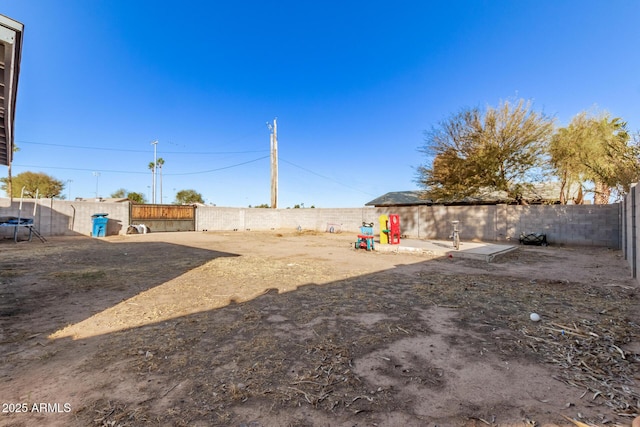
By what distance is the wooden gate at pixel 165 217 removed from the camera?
18.0m

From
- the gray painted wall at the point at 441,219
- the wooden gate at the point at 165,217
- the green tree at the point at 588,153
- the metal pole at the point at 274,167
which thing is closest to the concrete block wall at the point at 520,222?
the gray painted wall at the point at 441,219

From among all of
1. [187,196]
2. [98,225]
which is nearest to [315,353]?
[98,225]

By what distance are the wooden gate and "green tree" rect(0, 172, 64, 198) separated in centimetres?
2356

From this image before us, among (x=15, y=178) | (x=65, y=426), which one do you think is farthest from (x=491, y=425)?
(x=15, y=178)

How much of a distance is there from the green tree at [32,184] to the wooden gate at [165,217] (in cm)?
2356

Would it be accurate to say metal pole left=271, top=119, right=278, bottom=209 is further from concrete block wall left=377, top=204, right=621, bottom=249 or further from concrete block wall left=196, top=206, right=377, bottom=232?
concrete block wall left=377, top=204, right=621, bottom=249

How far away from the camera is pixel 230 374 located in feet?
7.29

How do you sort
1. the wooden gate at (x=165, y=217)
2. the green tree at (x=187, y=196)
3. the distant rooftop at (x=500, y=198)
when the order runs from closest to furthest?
the distant rooftop at (x=500, y=198) < the wooden gate at (x=165, y=217) < the green tree at (x=187, y=196)

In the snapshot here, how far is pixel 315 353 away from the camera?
8.47 ft

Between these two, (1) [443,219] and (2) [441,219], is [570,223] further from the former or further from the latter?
(2) [441,219]

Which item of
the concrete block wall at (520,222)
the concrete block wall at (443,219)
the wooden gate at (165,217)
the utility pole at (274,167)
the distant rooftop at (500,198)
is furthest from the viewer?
the utility pole at (274,167)

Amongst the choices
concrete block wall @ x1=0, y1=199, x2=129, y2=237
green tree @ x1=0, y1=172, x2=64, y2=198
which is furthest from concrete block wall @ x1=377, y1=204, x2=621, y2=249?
green tree @ x1=0, y1=172, x2=64, y2=198

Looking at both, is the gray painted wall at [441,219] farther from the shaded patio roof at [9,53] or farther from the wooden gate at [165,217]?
the shaded patio roof at [9,53]

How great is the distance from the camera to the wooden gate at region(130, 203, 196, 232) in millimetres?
17953
